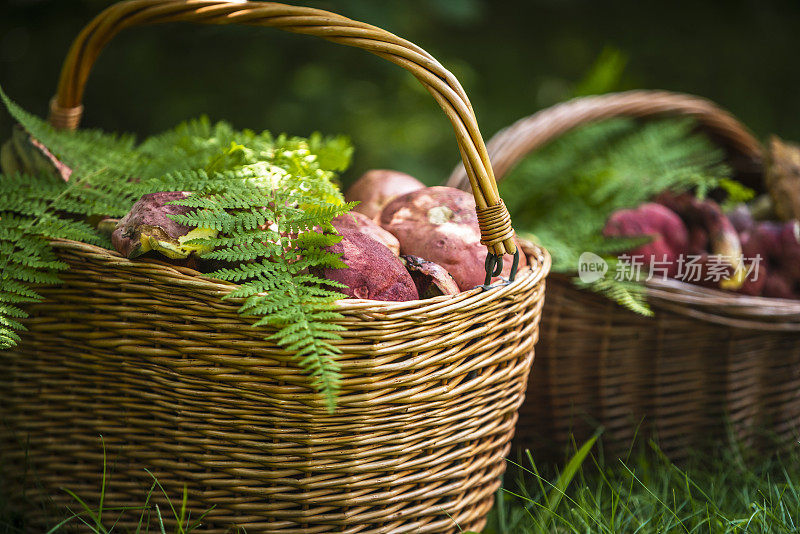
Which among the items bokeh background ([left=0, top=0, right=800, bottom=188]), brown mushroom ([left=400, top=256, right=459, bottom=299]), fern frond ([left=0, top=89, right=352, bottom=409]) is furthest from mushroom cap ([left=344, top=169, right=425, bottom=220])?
bokeh background ([left=0, top=0, right=800, bottom=188])

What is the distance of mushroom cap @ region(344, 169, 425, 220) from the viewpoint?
1245 millimetres

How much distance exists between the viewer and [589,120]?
1.58 meters

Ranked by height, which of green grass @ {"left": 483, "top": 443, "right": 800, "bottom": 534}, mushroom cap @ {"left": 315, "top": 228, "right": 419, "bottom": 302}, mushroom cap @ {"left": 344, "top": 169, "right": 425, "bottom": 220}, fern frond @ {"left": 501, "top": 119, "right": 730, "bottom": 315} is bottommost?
green grass @ {"left": 483, "top": 443, "right": 800, "bottom": 534}

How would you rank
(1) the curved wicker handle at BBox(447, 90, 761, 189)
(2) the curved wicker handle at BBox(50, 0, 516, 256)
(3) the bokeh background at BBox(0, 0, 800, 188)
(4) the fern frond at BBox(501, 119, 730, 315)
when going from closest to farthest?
(2) the curved wicker handle at BBox(50, 0, 516, 256) → (1) the curved wicker handle at BBox(447, 90, 761, 189) → (4) the fern frond at BBox(501, 119, 730, 315) → (3) the bokeh background at BBox(0, 0, 800, 188)

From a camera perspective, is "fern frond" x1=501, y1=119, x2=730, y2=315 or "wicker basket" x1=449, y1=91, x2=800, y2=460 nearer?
"wicker basket" x1=449, y1=91, x2=800, y2=460

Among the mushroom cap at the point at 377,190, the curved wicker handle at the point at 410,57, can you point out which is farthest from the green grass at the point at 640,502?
the mushroom cap at the point at 377,190

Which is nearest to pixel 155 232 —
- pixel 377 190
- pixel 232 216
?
pixel 232 216

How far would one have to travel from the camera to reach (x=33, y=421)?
1021mm

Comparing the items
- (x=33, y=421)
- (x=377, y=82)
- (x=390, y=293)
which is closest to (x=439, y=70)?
(x=390, y=293)

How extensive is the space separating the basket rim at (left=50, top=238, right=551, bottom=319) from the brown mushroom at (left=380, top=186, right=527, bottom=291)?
10 cm

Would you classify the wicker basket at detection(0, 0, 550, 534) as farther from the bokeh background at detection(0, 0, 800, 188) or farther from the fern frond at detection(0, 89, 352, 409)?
the bokeh background at detection(0, 0, 800, 188)

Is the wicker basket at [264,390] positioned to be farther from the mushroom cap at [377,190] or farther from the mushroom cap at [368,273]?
the mushroom cap at [377,190]

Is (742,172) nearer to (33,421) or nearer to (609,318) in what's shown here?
(609,318)

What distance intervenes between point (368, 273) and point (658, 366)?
2.87 ft
